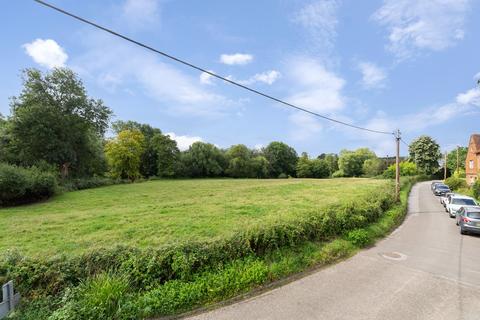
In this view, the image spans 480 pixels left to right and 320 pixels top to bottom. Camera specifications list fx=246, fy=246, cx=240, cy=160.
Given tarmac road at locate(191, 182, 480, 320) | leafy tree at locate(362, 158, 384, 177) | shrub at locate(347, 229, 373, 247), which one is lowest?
tarmac road at locate(191, 182, 480, 320)

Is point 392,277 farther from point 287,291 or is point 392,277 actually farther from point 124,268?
point 124,268

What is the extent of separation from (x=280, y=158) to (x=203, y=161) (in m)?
29.4

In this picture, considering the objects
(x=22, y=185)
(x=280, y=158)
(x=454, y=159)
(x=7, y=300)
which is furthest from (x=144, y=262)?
(x=454, y=159)

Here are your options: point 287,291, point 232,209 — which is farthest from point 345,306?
point 232,209

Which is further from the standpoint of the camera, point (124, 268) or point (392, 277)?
point (392, 277)

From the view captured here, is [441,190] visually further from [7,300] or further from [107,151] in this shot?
[107,151]

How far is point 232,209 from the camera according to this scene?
14547 mm

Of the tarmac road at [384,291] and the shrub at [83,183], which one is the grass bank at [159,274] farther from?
the shrub at [83,183]

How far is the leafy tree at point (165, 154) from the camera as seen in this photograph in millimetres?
55219

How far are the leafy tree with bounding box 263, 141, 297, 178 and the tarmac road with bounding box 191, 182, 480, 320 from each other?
68.6 m

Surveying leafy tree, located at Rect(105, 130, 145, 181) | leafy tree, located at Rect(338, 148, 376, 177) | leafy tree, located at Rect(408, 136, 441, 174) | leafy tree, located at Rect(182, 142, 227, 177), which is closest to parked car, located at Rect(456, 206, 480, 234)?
leafy tree, located at Rect(105, 130, 145, 181)

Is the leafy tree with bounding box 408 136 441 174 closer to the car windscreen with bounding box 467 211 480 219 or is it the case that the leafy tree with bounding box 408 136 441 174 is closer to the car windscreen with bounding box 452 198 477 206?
the car windscreen with bounding box 452 198 477 206

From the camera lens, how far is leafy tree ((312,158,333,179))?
258 feet

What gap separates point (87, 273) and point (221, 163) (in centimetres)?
6110
